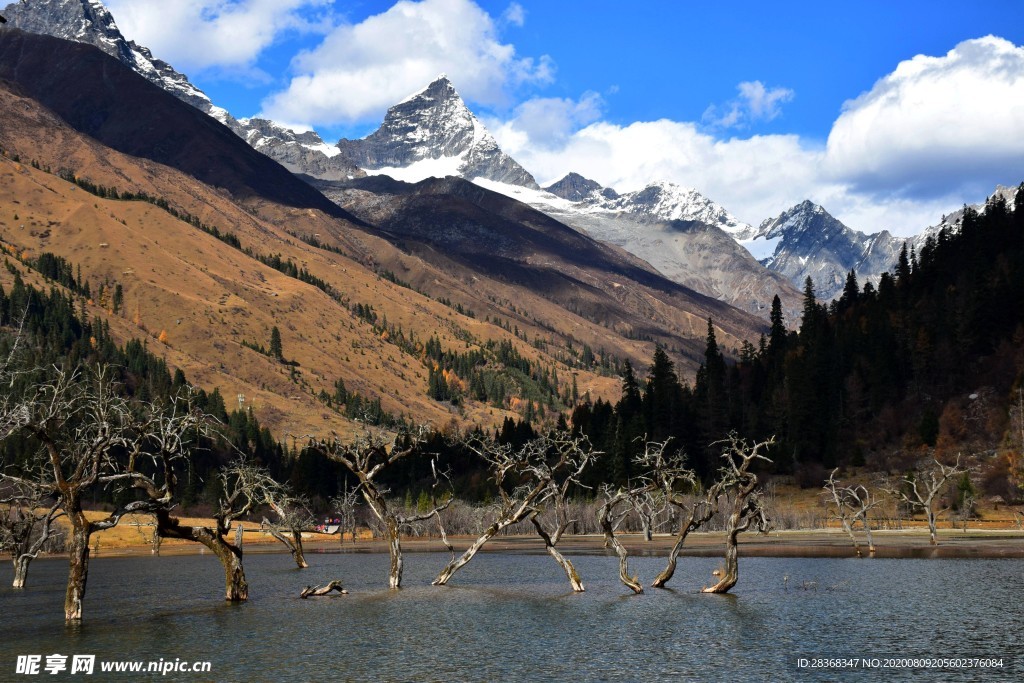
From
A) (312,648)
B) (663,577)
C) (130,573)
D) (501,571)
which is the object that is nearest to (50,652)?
(312,648)

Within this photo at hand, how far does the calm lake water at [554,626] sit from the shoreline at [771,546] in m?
13.7

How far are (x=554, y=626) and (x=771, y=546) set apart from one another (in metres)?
71.5

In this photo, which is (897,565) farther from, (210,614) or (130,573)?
(130,573)

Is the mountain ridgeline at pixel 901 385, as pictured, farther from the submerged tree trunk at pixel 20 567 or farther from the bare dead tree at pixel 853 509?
the submerged tree trunk at pixel 20 567

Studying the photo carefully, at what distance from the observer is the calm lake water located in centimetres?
4266

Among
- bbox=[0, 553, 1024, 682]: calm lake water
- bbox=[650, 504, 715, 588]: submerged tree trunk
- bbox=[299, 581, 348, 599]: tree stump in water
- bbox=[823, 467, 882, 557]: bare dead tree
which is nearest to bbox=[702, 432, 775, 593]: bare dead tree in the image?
bbox=[0, 553, 1024, 682]: calm lake water

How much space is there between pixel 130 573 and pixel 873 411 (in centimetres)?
12278

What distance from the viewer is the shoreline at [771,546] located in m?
98.3

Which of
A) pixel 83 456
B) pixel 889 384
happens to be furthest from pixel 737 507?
pixel 889 384

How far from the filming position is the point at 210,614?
62344 millimetres

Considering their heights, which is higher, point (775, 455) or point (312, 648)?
point (775, 455)

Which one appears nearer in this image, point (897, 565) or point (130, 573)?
point (897, 565)

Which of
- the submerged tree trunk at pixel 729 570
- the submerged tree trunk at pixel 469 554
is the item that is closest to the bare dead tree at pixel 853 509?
the submerged tree trunk at pixel 729 570

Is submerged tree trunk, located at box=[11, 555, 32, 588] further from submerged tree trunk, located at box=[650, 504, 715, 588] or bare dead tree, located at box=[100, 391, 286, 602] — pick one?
submerged tree trunk, located at box=[650, 504, 715, 588]
